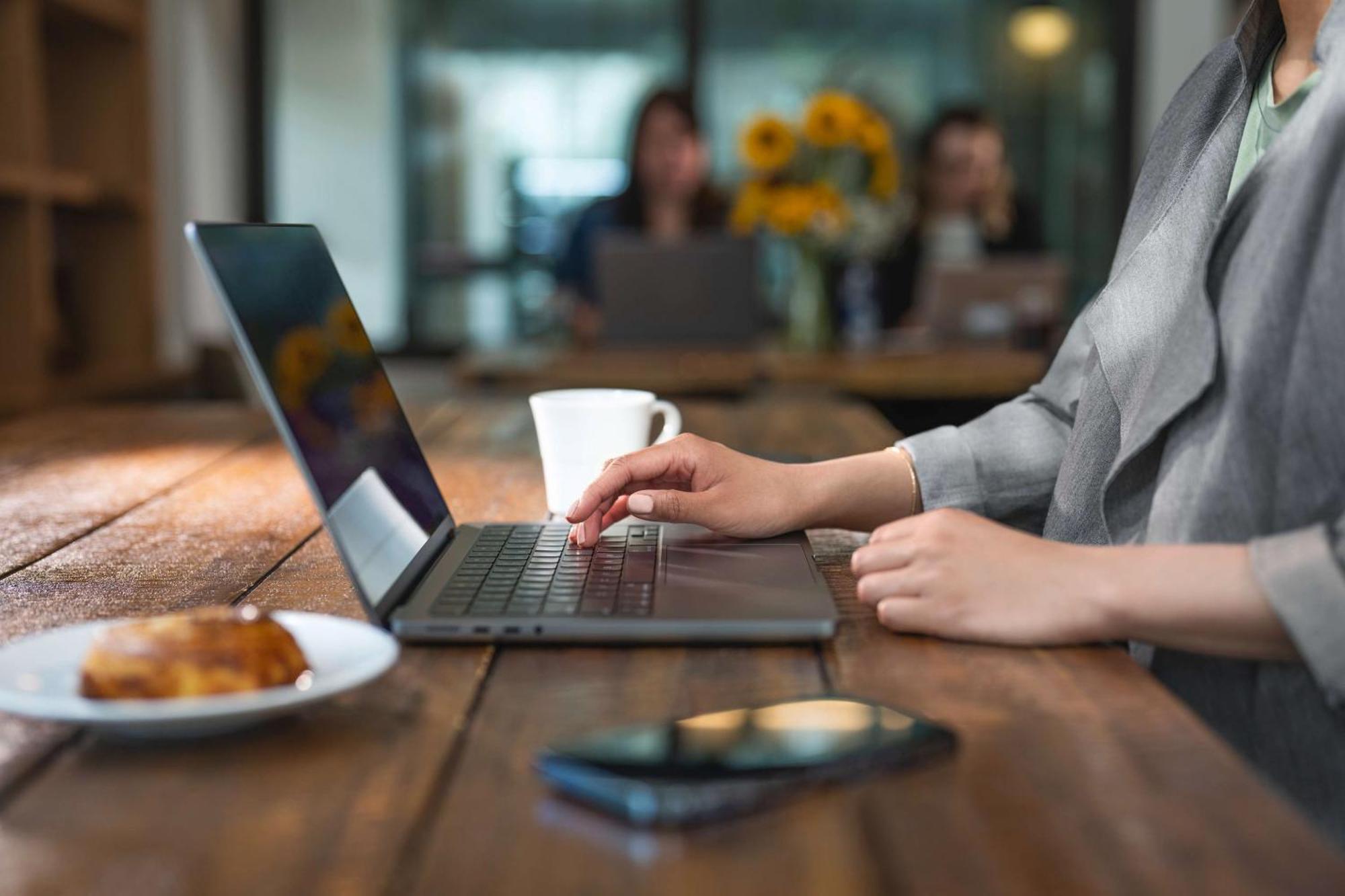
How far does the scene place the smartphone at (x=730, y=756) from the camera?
52 centimetres

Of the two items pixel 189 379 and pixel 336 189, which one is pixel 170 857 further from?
pixel 336 189

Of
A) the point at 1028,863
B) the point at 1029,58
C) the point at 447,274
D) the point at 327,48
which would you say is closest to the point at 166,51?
the point at 327,48

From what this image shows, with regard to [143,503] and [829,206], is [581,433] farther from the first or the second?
[829,206]

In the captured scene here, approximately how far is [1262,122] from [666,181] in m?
3.53

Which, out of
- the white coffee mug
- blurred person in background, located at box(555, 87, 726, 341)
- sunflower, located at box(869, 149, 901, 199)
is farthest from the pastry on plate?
blurred person in background, located at box(555, 87, 726, 341)

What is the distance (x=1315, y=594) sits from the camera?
70 centimetres

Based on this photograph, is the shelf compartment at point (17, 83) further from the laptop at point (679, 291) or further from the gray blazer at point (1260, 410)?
the gray blazer at point (1260, 410)

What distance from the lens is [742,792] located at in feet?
1.71

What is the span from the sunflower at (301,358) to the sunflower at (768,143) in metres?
2.65

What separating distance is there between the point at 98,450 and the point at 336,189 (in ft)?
12.1

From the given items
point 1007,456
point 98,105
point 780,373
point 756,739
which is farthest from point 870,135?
point 756,739

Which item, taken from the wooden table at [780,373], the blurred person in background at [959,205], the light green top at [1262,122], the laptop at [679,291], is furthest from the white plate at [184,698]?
the blurred person in background at [959,205]

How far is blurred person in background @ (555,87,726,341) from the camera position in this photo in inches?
173

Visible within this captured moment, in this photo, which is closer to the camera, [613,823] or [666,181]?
[613,823]
